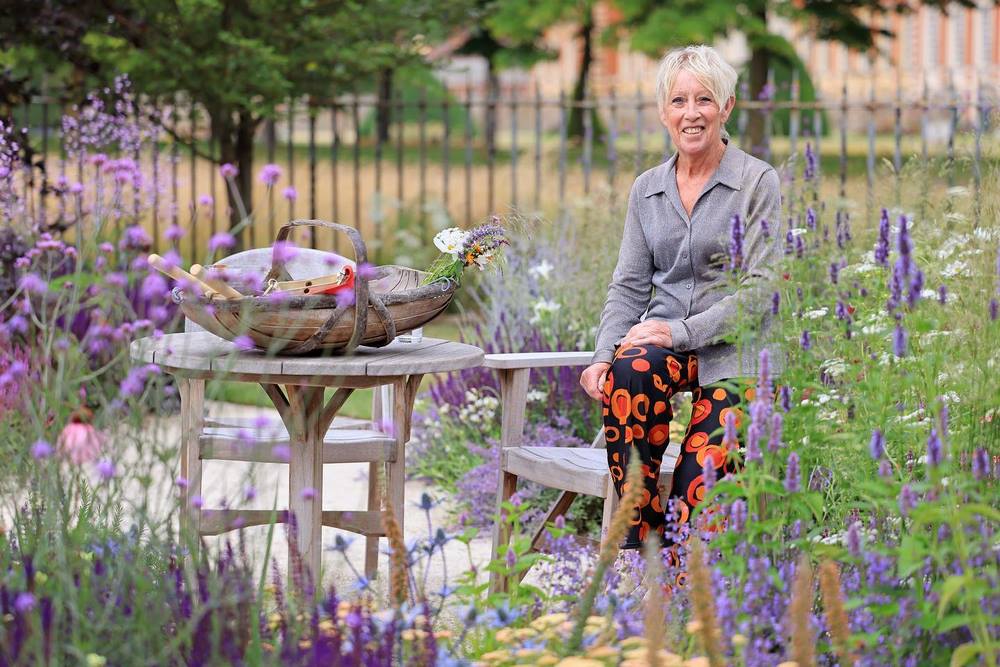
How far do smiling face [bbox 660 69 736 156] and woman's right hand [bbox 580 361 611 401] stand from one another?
599 mm

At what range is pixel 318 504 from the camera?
351cm

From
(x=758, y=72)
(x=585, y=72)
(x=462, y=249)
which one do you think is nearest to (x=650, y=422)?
(x=462, y=249)

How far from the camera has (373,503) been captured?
4.20 m

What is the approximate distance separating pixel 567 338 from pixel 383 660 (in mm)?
3444

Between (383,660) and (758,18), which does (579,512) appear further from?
(758,18)

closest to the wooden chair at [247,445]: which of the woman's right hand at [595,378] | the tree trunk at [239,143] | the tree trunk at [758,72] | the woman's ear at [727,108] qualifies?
the woman's right hand at [595,378]

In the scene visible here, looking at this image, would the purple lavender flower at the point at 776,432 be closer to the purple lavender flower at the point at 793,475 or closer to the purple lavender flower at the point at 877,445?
the purple lavender flower at the point at 793,475

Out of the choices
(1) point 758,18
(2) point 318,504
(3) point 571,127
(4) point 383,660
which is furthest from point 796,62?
(4) point 383,660

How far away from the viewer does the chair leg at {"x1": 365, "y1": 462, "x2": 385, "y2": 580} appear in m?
4.04

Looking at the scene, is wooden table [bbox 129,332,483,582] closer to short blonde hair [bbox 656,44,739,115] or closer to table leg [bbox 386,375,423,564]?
table leg [bbox 386,375,423,564]

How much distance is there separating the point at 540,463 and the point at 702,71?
3.53ft

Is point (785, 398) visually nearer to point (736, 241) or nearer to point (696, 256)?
point (736, 241)

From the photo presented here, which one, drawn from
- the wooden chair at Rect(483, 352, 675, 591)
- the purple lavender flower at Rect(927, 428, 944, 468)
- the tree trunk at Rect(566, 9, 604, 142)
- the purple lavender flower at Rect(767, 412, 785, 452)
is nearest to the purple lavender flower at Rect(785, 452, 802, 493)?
the purple lavender flower at Rect(767, 412, 785, 452)

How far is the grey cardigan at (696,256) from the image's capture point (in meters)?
3.46
